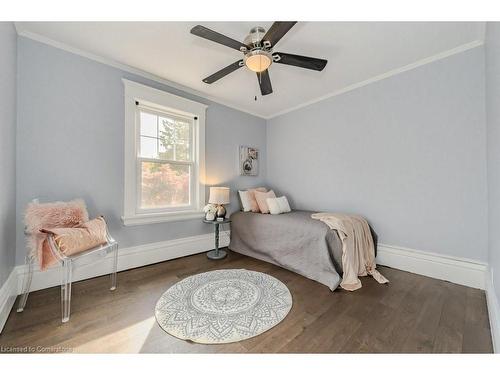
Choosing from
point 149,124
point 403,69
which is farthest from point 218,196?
point 403,69

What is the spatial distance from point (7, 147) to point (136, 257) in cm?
156

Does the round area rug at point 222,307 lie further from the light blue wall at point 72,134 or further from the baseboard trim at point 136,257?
the light blue wall at point 72,134

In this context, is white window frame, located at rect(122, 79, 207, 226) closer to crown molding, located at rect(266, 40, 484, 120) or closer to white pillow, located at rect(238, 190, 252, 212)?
white pillow, located at rect(238, 190, 252, 212)

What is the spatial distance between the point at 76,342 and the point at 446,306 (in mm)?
2785

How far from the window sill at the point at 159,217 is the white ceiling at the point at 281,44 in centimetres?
182

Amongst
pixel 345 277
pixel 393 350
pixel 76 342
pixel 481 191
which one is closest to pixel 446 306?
pixel 345 277

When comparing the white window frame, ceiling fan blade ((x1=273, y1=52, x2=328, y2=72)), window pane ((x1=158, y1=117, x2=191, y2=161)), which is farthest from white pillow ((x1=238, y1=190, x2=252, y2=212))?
ceiling fan blade ((x1=273, y1=52, x2=328, y2=72))

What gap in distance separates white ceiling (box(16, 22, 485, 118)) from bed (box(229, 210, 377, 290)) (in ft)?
6.17

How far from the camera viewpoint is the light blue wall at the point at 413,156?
2020mm

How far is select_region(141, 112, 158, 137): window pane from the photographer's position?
258 centimetres

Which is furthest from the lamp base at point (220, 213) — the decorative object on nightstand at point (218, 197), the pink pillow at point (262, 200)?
the pink pillow at point (262, 200)

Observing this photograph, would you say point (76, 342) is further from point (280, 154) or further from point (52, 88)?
point (280, 154)

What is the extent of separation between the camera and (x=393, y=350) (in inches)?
47.9

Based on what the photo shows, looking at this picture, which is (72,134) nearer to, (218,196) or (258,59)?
(218,196)
